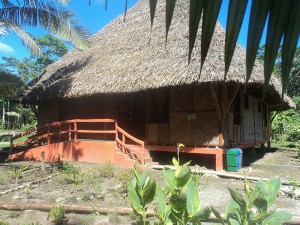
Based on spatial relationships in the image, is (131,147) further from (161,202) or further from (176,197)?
(176,197)

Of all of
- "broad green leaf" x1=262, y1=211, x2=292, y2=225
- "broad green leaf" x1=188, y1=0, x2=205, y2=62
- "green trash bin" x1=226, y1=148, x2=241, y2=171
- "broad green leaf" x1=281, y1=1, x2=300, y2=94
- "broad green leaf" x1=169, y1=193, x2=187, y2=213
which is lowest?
"green trash bin" x1=226, y1=148, x2=241, y2=171

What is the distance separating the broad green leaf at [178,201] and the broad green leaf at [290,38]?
2088mm

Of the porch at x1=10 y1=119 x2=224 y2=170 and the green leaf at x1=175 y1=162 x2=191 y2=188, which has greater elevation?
the green leaf at x1=175 y1=162 x2=191 y2=188

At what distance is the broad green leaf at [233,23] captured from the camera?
408 mm

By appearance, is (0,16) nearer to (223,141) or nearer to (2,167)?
(2,167)

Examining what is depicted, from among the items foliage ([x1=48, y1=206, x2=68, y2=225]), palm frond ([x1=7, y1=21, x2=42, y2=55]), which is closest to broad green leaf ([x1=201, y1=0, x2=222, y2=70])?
foliage ([x1=48, y1=206, x2=68, y2=225])

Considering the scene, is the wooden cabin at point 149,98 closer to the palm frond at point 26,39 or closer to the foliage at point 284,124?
the palm frond at point 26,39

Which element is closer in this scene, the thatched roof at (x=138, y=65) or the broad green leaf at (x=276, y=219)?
the broad green leaf at (x=276, y=219)

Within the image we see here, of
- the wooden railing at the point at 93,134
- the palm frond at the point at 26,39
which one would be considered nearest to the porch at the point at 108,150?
the wooden railing at the point at 93,134

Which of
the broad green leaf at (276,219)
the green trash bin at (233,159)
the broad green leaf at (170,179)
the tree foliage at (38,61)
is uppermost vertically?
the tree foliage at (38,61)

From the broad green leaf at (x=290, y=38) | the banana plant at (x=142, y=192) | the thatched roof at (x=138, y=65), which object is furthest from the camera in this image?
the thatched roof at (x=138, y=65)

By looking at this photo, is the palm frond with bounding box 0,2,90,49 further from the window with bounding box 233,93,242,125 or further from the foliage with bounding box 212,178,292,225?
the foliage with bounding box 212,178,292,225

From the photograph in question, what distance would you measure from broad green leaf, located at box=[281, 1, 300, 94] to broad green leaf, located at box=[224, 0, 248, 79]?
0.19 feet

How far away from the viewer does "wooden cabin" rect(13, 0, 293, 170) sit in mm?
8172
